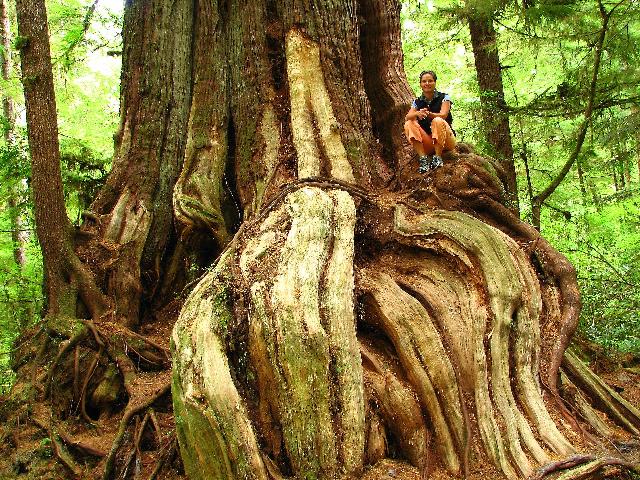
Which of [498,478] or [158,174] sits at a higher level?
[158,174]

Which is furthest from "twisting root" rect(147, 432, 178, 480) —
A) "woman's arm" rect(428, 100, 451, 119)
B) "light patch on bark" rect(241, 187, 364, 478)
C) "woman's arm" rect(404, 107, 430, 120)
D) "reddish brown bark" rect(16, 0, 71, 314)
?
"woman's arm" rect(428, 100, 451, 119)

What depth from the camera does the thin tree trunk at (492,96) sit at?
6.74 metres

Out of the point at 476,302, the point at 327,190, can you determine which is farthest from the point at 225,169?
the point at 476,302

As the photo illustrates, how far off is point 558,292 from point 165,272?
3439 mm

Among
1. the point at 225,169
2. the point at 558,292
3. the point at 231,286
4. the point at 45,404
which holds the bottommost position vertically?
the point at 45,404

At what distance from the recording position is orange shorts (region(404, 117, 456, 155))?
13.8ft

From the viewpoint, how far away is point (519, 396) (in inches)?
111

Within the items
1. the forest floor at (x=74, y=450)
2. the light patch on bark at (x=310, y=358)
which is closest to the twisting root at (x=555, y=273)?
the forest floor at (x=74, y=450)

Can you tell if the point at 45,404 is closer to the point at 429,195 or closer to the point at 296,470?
the point at 296,470

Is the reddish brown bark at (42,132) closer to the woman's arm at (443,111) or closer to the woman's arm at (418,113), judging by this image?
the woman's arm at (418,113)

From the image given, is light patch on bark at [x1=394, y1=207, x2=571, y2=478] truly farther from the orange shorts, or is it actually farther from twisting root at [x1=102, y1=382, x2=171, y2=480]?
twisting root at [x1=102, y1=382, x2=171, y2=480]

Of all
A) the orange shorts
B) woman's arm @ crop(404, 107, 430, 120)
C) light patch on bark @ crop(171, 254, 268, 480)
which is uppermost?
woman's arm @ crop(404, 107, 430, 120)

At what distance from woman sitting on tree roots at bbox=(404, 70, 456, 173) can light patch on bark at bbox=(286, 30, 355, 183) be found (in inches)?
24.5

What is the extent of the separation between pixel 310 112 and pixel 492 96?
337cm
